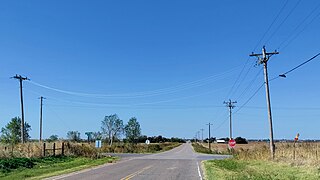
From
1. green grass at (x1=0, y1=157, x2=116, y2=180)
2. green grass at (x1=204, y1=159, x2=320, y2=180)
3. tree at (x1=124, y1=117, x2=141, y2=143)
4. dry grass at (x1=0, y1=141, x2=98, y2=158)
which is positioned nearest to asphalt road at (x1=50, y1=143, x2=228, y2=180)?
green grass at (x1=204, y1=159, x2=320, y2=180)

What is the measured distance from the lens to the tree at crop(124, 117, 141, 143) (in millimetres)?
123188

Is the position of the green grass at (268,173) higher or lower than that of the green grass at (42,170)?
higher

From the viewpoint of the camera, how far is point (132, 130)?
124 metres

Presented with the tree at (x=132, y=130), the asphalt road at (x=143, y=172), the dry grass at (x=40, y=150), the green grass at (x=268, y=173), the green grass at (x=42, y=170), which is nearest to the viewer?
the green grass at (x=268, y=173)

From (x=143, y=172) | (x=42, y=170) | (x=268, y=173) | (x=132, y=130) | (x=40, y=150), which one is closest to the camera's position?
(x=268, y=173)

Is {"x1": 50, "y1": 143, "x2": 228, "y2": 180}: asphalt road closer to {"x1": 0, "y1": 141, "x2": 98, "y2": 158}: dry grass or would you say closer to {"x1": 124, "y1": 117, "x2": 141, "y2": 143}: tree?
{"x1": 0, "y1": 141, "x2": 98, "y2": 158}: dry grass

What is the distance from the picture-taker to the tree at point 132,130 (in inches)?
4850

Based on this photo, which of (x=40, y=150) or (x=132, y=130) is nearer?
(x=40, y=150)

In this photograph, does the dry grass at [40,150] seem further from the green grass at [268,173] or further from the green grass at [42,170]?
the green grass at [268,173]

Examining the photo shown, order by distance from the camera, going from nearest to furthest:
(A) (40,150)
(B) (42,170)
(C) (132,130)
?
(B) (42,170) → (A) (40,150) → (C) (132,130)

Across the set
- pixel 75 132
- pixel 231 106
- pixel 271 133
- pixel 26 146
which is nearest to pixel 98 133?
pixel 75 132

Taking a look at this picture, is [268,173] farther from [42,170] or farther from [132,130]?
[132,130]

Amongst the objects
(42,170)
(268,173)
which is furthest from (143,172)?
(268,173)

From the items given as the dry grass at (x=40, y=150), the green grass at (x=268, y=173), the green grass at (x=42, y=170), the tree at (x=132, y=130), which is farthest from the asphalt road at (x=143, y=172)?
the tree at (x=132, y=130)
